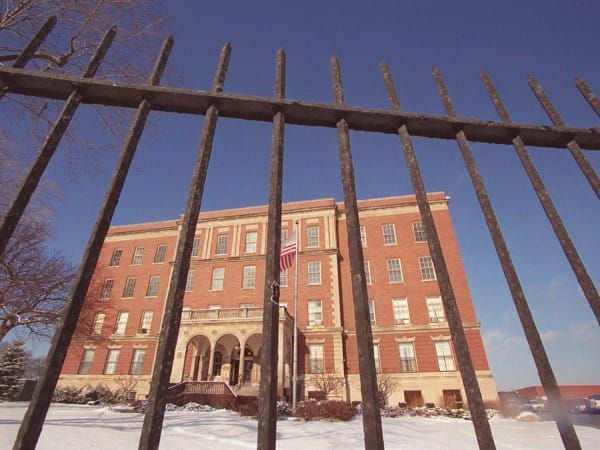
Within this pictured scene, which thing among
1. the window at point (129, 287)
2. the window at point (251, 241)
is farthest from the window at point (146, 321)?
the window at point (251, 241)

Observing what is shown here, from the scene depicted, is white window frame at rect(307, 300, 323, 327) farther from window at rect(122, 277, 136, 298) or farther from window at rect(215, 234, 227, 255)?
window at rect(122, 277, 136, 298)

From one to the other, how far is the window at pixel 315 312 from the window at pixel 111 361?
16.4 m

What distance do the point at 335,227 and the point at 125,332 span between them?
20439mm

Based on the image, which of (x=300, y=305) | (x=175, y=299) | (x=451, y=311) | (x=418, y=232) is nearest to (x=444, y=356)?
(x=418, y=232)

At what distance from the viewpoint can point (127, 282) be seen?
30.9m

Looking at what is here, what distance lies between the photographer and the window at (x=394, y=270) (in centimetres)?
2687

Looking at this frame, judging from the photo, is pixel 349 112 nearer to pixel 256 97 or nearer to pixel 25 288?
pixel 256 97

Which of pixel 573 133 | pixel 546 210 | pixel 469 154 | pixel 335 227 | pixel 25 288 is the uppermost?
pixel 335 227

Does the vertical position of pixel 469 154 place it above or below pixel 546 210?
above

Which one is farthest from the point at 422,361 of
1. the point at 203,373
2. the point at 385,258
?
the point at 203,373

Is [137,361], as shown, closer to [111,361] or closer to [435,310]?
[111,361]

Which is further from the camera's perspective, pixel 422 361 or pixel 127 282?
pixel 127 282

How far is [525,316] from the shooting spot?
155 cm

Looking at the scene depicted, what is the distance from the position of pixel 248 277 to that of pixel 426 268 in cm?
1489
